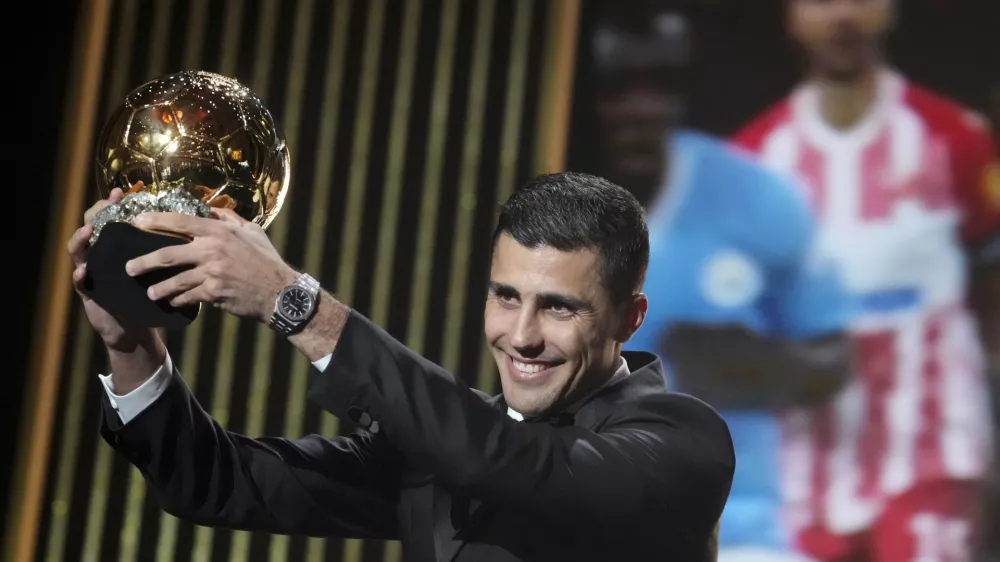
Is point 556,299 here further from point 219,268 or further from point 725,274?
point 725,274

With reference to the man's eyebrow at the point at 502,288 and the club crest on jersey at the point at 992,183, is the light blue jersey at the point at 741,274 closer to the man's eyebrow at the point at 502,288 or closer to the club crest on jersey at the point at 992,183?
the club crest on jersey at the point at 992,183

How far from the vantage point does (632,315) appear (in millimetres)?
1633

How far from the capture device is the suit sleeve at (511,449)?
1220 millimetres

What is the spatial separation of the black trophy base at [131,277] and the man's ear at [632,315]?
2.02ft

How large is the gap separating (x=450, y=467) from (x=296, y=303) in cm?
24

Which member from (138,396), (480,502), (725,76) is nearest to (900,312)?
(725,76)

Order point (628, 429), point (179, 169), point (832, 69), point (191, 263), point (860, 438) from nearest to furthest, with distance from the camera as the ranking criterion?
point (191, 263) → point (179, 169) → point (628, 429) → point (860, 438) → point (832, 69)

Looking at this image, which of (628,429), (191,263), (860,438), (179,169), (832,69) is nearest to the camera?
(191,263)

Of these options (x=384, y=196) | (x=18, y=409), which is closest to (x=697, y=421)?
(x=384, y=196)

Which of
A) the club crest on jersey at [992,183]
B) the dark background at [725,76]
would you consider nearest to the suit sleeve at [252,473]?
the dark background at [725,76]

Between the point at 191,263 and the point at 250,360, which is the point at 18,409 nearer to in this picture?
the point at 250,360

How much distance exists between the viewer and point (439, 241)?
3.39 metres

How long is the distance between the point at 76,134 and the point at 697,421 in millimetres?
2513

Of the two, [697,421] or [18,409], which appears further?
[18,409]
